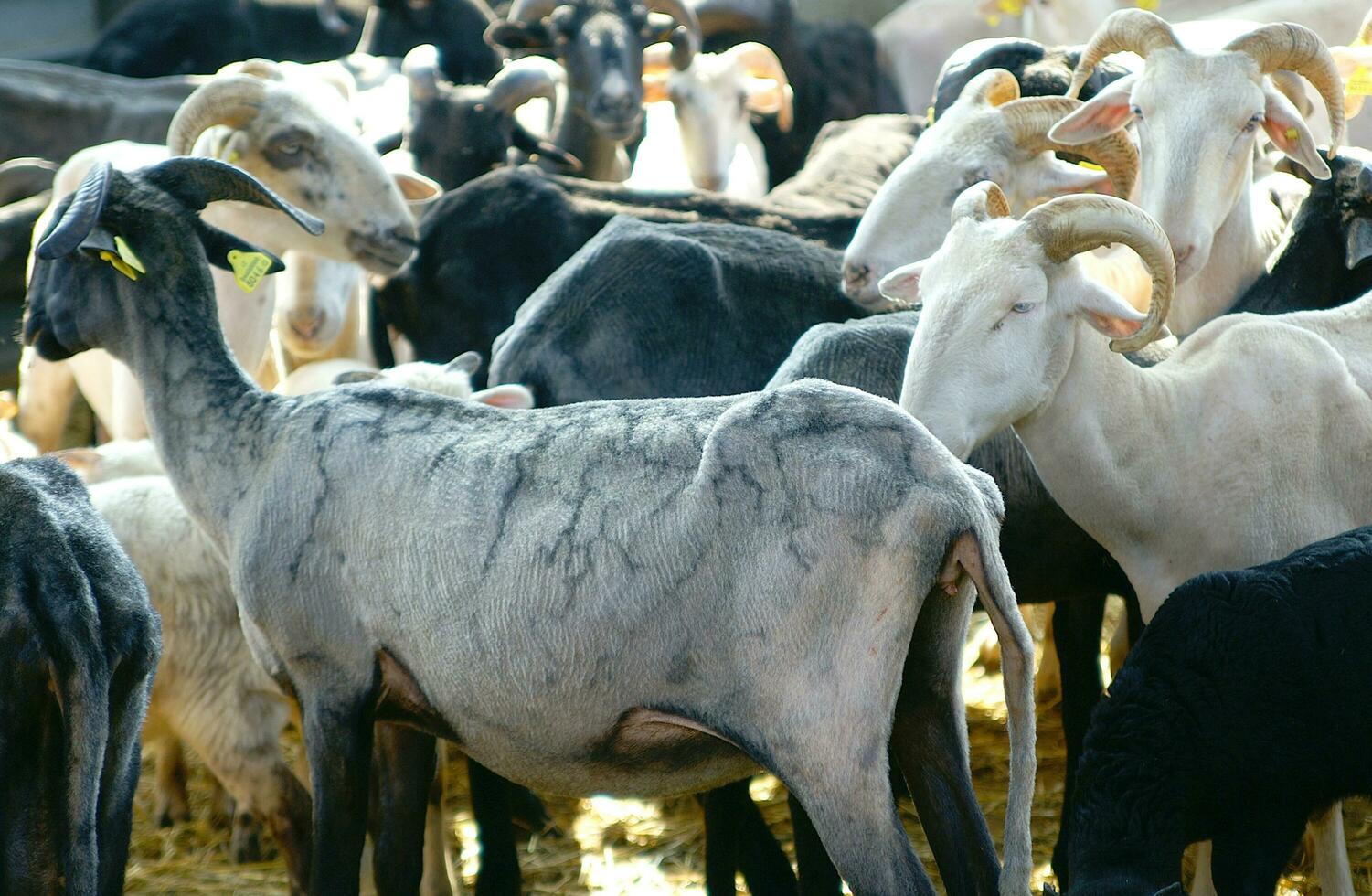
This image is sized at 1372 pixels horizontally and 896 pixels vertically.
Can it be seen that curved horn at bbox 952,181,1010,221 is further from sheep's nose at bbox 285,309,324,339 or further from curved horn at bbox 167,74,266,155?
sheep's nose at bbox 285,309,324,339

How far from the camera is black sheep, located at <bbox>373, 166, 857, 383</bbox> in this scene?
5867mm

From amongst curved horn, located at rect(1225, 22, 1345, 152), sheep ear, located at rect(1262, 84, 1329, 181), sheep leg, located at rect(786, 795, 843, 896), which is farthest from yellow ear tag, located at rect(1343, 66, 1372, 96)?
sheep leg, located at rect(786, 795, 843, 896)

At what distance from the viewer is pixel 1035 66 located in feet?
19.7

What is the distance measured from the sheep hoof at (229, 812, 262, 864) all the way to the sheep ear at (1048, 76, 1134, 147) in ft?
10.7

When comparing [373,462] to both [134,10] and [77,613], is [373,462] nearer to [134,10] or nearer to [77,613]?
[77,613]

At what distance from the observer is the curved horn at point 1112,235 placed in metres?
3.47

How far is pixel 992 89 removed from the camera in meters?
5.08

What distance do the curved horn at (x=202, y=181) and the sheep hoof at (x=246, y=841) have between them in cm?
206

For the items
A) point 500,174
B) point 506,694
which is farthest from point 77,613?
point 500,174

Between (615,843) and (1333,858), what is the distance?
83.6 inches

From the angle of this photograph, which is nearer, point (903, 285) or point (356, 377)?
point (903, 285)

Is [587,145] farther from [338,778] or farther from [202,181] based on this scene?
[338,778]

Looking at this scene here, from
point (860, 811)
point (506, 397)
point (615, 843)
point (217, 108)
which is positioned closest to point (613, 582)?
point (860, 811)

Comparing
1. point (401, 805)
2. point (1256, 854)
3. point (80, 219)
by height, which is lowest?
point (401, 805)
